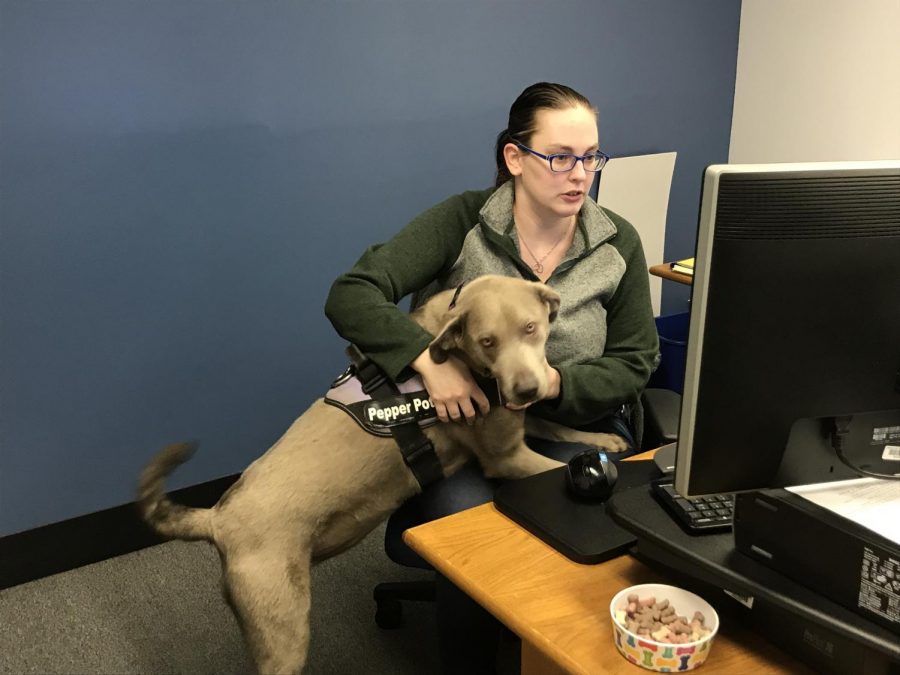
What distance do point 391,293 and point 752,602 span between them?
985 millimetres

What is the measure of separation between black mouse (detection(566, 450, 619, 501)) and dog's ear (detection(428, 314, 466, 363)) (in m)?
0.40

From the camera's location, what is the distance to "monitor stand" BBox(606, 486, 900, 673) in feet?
2.58

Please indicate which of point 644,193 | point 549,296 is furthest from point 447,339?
point 644,193

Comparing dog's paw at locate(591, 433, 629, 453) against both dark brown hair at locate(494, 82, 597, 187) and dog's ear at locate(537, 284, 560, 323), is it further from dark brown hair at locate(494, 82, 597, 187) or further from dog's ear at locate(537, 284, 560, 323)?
dark brown hair at locate(494, 82, 597, 187)

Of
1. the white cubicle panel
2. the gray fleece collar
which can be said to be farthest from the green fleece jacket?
the white cubicle panel

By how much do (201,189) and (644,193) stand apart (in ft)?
5.97

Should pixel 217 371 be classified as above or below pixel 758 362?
below

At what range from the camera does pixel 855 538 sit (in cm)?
78

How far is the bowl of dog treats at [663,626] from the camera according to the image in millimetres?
835

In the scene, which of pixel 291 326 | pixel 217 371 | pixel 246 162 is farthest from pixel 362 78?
pixel 217 371

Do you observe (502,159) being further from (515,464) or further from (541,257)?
(515,464)

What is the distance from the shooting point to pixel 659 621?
34.8 inches

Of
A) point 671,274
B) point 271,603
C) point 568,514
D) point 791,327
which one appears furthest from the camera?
point 671,274

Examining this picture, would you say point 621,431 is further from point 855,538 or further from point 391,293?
point 855,538
